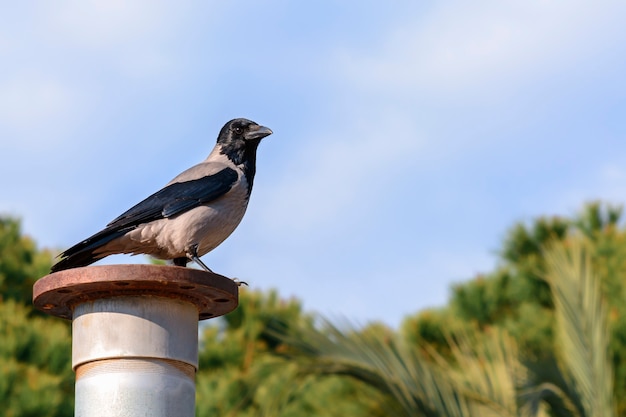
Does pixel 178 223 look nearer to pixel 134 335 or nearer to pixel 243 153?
pixel 243 153

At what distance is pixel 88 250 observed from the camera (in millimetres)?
6113

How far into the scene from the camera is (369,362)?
8078mm

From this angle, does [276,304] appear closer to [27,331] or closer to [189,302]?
[27,331]

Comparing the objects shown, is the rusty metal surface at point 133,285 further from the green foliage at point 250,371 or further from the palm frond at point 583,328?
the green foliage at point 250,371

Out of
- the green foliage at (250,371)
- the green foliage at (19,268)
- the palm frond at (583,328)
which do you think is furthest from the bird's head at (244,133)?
the green foliage at (19,268)

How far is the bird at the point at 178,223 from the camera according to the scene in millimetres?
6234

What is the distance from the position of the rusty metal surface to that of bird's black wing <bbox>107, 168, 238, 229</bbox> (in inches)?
63.6

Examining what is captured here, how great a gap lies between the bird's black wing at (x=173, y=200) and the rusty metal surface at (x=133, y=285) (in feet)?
5.30

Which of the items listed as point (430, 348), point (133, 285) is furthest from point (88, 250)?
point (430, 348)

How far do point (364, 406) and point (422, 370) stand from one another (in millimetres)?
5255

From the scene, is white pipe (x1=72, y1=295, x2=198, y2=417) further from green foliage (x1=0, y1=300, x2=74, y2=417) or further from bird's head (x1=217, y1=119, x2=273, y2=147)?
green foliage (x1=0, y1=300, x2=74, y2=417)

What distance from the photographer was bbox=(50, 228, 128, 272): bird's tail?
5996 mm

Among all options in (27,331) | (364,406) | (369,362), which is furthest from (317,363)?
(27,331)

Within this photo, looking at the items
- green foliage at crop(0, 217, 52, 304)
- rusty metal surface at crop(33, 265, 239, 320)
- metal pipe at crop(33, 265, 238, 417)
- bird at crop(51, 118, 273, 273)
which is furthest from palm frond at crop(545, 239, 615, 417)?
green foliage at crop(0, 217, 52, 304)
